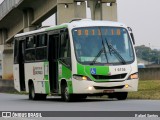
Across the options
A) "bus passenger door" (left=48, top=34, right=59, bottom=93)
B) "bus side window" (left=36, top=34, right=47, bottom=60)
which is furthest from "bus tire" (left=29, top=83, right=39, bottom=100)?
"bus passenger door" (left=48, top=34, right=59, bottom=93)

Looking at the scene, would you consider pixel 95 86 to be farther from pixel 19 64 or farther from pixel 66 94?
pixel 19 64

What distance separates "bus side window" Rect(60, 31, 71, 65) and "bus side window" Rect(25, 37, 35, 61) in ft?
12.2

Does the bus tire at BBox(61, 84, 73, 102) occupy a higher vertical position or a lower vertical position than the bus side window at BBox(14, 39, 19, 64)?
lower

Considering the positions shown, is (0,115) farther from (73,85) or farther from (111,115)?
(73,85)

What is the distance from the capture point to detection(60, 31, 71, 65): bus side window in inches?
991

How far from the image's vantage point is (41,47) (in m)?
28.2

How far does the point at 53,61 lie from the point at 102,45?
2.64 meters

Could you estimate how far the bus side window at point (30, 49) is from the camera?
29516 millimetres

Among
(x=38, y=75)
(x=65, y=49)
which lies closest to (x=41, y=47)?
(x=38, y=75)

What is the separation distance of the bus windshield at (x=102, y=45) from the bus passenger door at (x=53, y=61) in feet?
5.11

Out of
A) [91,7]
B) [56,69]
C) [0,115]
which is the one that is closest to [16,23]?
[91,7]

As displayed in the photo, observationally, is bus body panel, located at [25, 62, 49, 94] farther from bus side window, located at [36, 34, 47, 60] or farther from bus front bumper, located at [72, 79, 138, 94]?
bus front bumper, located at [72, 79, 138, 94]

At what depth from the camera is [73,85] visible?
2461cm

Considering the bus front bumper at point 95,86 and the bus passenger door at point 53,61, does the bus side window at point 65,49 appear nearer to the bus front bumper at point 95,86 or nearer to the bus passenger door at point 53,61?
the bus passenger door at point 53,61
